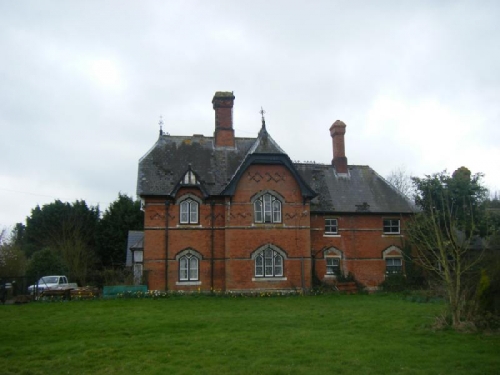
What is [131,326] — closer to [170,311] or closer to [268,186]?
[170,311]

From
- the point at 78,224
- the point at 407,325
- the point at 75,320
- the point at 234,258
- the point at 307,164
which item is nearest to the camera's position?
the point at 407,325

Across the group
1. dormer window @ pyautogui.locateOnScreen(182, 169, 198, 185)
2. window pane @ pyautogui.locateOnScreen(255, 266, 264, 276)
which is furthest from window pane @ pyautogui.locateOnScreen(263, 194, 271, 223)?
dormer window @ pyautogui.locateOnScreen(182, 169, 198, 185)

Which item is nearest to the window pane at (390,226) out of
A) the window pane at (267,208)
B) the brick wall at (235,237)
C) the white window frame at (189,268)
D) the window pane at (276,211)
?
the brick wall at (235,237)

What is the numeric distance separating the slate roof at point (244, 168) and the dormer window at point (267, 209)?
1854mm

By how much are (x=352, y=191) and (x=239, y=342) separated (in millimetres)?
22385

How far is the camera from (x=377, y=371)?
35.5 ft

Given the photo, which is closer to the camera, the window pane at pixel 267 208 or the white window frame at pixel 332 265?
the window pane at pixel 267 208

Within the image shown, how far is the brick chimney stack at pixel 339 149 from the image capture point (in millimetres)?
35625

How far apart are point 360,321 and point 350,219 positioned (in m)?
Result: 16.2

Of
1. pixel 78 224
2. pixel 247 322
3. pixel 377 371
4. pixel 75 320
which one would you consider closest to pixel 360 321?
pixel 247 322

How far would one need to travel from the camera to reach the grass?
37.1 ft

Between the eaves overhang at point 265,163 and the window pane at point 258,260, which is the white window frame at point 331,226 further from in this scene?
the window pane at point 258,260

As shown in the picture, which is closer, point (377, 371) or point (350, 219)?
point (377, 371)

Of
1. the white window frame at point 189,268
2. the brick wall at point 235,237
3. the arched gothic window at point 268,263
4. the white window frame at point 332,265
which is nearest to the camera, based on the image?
the brick wall at point 235,237
